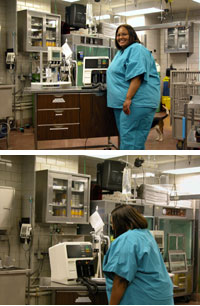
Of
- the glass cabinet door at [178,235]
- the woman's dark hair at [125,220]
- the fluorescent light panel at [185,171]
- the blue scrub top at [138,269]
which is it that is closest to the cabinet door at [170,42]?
the fluorescent light panel at [185,171]

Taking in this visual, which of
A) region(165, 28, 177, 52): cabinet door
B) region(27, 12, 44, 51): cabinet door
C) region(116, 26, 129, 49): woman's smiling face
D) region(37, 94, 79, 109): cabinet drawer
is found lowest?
region(37, 94, 79, 109): cabinet drawer

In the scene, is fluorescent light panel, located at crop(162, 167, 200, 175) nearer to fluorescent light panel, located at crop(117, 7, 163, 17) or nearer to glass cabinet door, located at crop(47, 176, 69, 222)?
glass cabinet door, located at crop(47, 176, 69, 222)

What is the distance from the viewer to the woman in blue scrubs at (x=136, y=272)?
→ 2.45 meters

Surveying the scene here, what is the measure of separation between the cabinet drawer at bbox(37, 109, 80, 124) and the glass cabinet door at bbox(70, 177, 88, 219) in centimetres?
179

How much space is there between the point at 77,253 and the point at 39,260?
218cm

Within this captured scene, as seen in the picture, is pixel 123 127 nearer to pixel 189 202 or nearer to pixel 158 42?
pixel 189 202

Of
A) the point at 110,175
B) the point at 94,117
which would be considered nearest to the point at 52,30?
the point at 110,175

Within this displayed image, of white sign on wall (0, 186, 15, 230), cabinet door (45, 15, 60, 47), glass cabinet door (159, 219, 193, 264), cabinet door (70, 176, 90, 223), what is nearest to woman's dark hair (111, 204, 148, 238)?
white sign on wall (0, 186, 15, 230)

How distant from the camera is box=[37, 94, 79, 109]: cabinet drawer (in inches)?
207

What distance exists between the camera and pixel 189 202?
10070 mm

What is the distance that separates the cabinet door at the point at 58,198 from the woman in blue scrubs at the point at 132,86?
2393mm

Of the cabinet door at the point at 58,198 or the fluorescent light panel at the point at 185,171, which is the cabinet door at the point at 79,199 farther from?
the fluorescent light panel at the point at 185,171

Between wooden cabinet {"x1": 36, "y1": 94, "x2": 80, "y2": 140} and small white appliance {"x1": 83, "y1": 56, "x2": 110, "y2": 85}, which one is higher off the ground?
small white appliance {"x1": 83, "y1": 56, "x2": 110, "y2": 85}

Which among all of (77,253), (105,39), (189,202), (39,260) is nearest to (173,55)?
(105,39)
